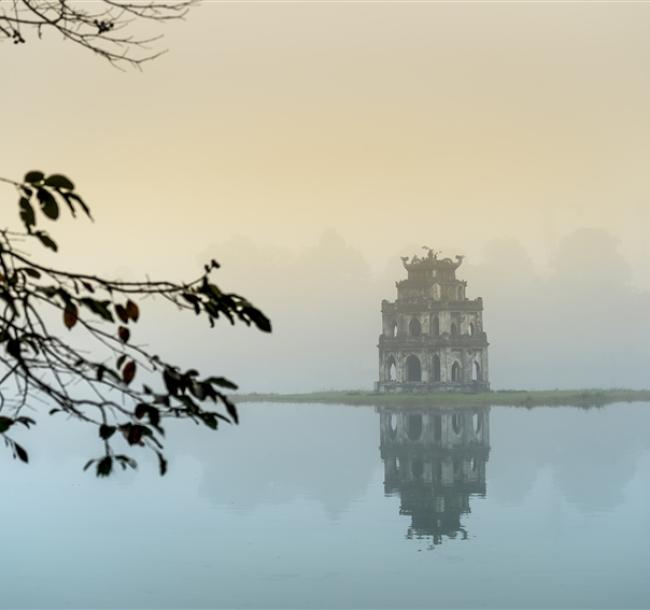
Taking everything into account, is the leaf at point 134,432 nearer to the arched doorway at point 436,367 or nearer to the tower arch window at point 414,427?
the tower arch window at point 414,427

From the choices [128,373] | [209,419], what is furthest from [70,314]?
[209,419]

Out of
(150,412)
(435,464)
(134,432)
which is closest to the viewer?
(150,412)

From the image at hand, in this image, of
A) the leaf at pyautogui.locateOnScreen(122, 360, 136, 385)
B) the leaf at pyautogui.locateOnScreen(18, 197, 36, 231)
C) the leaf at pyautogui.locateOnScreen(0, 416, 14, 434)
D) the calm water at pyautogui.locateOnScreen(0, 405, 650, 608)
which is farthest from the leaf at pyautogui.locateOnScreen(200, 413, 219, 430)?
the calm water at pyautogui.locateOnScreen(0, 405, 650, 608)

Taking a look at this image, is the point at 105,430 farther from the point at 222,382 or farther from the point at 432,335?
the point at 432,335

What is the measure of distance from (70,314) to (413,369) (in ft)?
213

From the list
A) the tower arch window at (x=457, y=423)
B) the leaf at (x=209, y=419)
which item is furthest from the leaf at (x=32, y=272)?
the tower arch window at (x=457, y=423)

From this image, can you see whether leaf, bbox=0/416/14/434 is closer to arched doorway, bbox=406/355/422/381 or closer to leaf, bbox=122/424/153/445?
leaf, bbox=122/424/153/445

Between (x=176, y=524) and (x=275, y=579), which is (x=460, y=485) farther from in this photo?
(x=275, y=579)

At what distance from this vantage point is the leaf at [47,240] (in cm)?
400

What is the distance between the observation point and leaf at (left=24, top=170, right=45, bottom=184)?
12.5 ft

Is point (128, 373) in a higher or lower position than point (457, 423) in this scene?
lower

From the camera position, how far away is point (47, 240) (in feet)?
13.3

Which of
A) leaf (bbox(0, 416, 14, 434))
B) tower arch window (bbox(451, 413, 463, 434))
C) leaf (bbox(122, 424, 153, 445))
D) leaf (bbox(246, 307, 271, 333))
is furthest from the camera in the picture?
tower arch window (bbox(451, 413, 463, 434))

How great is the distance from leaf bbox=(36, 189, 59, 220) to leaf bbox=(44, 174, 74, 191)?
0.03 metres
